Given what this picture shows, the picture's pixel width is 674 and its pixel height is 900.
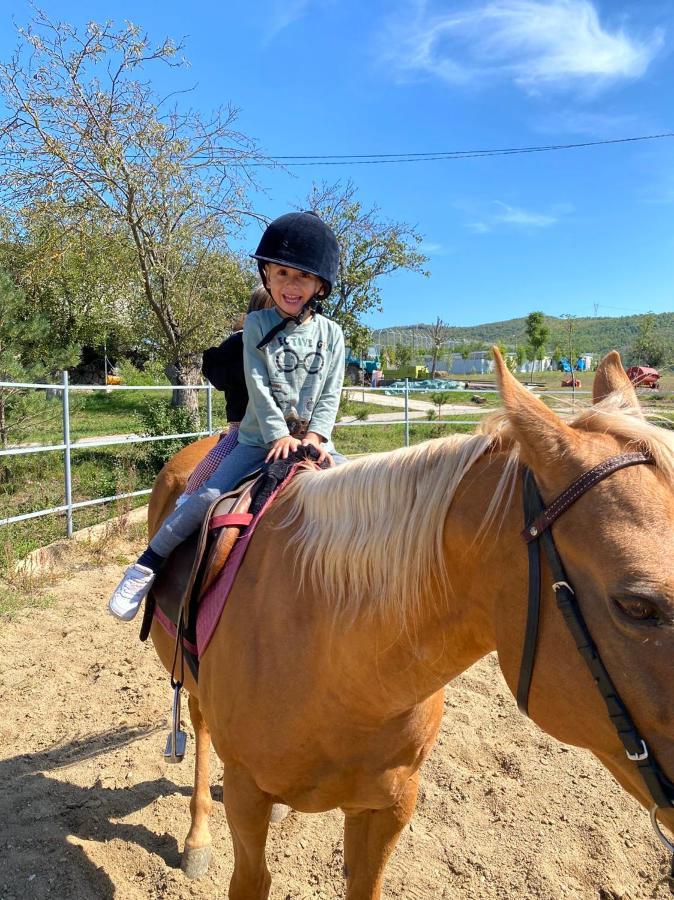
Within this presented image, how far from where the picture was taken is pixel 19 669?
398 cm

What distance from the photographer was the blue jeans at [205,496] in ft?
7.45

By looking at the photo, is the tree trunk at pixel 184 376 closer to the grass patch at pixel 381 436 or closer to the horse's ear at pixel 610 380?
the grass patch at pixel 381 436

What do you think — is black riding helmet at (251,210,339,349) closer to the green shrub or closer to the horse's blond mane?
the horse's blond mane

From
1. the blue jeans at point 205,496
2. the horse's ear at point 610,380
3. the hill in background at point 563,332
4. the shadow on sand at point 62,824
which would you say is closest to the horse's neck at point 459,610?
the horse's ear at point 610,380

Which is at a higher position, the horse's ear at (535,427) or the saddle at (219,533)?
the horse's ear at (535,427)

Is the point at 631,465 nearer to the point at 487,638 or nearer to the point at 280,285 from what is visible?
the point at 487,638

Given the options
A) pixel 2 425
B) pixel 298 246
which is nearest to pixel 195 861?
pixel 298 246

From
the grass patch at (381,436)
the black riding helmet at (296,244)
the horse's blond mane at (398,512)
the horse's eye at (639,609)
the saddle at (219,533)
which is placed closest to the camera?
the horse's eye at (639,609)

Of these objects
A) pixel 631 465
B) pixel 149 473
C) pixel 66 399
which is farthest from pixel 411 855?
pixel 149 473

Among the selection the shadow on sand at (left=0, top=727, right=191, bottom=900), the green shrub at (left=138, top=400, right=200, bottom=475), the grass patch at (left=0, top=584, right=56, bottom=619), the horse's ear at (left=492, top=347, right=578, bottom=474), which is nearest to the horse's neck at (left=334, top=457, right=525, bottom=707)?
the horse's ear at (left=492, top=347, right=578, bottom=474)

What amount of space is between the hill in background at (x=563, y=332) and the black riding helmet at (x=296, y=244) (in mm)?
93361

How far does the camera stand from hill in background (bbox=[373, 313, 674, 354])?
10362 centimetres

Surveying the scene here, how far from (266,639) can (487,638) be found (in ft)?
2.24

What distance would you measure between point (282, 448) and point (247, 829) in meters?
1.26
